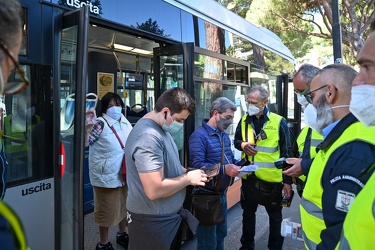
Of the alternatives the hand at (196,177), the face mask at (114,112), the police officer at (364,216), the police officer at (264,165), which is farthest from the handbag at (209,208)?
the police officer at (364,216)

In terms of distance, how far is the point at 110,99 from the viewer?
365cm

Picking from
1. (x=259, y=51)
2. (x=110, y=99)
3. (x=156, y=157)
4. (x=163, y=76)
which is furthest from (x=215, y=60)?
(x=156, y=157)

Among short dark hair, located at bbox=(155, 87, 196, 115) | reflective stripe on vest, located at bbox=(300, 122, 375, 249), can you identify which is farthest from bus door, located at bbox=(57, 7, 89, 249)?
reflective stripe on vest, located at bbox=(300, 122, 375, 249)

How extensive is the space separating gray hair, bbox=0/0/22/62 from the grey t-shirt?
1301 millimetres

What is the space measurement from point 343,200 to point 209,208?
5.63 feet

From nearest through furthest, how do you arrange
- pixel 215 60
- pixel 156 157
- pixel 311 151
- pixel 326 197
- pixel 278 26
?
pixel 326 197
pixel 156 157
pixel 311 151
pixel 215 60
pixel 278 26

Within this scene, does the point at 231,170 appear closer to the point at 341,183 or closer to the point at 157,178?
the point at 157,178

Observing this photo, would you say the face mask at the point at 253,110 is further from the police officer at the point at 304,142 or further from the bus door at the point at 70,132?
the bus door at the point at 70,132

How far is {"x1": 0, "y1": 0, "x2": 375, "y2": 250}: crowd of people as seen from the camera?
907 mm

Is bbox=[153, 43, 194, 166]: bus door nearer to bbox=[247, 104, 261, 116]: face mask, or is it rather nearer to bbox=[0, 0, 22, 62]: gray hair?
bbox=[247, 104, 261, 116]: face mask

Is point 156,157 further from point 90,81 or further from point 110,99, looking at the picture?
point 90,81

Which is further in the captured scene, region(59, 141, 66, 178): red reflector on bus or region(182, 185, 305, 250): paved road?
region(182, 185, 305, 250): paved road

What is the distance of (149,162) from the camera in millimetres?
2025

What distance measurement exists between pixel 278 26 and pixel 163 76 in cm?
1320
